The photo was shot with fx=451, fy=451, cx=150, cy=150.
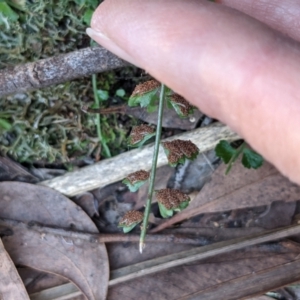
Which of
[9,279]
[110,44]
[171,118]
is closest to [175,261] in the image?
[171,118]

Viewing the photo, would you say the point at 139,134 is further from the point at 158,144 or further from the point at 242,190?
the point at 242,190

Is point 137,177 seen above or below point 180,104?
below

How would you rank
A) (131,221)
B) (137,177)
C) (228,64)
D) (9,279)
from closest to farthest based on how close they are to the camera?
(228,64) → (137,177) → (131,221) → (9,279)

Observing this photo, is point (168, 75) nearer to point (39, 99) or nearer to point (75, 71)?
point (75, 71)

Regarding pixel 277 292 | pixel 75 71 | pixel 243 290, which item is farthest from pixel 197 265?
pixel 75 71

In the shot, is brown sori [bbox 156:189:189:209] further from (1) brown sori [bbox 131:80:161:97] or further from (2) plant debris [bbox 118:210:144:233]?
(1) brown sori [bbox 131:80:161:97]

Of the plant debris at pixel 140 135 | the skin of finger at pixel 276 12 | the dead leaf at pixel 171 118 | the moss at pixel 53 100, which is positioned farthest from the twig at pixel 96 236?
the skin of finger at pixel 276 12

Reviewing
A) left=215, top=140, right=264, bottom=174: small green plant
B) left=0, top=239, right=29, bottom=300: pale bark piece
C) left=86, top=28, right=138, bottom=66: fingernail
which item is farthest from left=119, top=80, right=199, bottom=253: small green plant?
left=0, top=239, right=29, bottom=300: pale bark piece
